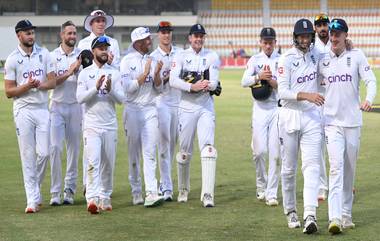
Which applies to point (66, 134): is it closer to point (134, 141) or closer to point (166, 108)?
point (134, 141)

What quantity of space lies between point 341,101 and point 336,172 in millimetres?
727

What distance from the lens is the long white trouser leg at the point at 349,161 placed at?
9.03m

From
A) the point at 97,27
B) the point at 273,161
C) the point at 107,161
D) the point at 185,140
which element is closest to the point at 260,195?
the point at 273,161

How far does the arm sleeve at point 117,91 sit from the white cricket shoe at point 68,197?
1501mm

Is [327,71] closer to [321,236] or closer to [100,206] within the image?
[321,236]

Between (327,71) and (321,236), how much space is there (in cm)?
168

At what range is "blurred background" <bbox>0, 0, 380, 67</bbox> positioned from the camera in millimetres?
69438

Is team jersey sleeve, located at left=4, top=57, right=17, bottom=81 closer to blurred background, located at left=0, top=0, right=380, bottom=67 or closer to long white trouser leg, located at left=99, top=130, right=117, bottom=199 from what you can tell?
long white trouser leg, located at left=99, top=130, right=117, bottom=199

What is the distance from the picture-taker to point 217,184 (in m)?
12.9

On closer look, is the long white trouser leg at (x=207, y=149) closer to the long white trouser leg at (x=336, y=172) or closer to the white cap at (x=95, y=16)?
the white cap at (x=95, y=16)

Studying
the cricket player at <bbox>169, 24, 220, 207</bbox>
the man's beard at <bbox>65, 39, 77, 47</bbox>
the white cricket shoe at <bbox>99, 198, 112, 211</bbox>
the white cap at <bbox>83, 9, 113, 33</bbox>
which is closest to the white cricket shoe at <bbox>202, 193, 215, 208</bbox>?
the cricket player at <bbox>169, 24, 220, 207</bbox>

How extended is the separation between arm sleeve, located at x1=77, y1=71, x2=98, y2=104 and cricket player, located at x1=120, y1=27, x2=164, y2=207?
0.72 m

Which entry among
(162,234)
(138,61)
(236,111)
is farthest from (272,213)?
(236,111)

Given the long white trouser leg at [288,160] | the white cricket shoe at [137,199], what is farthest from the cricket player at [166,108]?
the long white trouser leg at [288,160]
